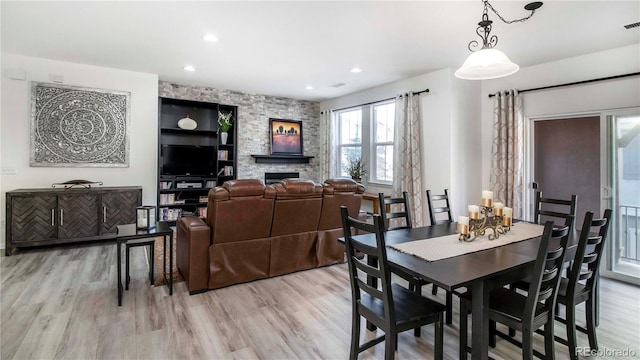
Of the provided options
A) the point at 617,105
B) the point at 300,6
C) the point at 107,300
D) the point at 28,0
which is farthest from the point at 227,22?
the point at 617,105

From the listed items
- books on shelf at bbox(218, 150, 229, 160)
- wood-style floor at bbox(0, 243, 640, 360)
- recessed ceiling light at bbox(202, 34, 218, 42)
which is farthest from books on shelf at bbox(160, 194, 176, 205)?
recessed ceiling light at bbox(202, 34, 218, 42)

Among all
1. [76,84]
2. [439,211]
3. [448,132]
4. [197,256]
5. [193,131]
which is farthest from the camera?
[193,131]

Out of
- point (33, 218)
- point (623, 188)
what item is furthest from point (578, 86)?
point (33, 218)

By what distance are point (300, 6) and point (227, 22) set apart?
0.86 m

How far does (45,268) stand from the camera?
3801 mm

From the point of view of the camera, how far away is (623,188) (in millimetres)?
3867

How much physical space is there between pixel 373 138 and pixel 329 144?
1241 mm

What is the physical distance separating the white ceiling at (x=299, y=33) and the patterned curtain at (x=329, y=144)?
2.14 metres

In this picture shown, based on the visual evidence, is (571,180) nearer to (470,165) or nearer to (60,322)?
(470,165)

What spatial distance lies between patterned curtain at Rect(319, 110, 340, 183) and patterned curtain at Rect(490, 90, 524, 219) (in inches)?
130

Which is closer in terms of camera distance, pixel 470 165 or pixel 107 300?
pixel 107 300

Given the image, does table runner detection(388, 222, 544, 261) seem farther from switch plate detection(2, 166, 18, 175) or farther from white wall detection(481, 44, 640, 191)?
switch plate detection(2, 166, 18, 175)

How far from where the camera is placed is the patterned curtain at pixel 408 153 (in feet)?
16.9

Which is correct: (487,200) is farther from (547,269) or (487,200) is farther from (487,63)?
(487,63)
